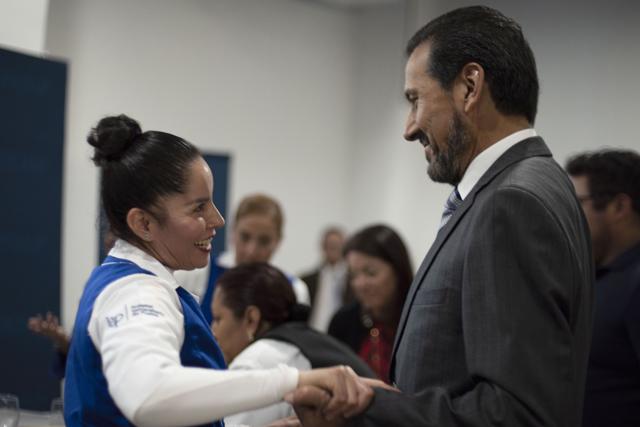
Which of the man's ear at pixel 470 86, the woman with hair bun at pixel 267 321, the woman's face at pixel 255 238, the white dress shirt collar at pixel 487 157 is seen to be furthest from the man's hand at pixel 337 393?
the woman's face at pixel 255 238

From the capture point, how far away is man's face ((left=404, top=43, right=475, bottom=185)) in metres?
1.62

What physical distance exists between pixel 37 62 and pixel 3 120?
0.97 feet

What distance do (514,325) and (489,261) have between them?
11 centimetres

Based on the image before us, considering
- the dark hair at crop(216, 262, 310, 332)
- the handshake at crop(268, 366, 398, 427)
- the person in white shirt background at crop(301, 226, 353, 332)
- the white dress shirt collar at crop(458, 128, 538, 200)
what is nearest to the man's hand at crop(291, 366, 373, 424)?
the handshake at crop(268, 366, 398, 427)

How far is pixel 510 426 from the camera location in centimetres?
136

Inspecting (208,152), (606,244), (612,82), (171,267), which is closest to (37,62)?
(171,267)

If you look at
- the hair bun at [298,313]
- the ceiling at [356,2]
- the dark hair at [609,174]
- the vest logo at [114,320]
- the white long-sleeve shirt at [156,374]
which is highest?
the ceiling at [356,2]

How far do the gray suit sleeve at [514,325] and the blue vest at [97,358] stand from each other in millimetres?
355

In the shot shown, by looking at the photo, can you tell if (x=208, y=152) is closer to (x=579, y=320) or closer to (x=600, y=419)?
(x=600, y=419)

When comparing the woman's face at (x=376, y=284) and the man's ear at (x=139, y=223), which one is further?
the woman's face at (x=376, y=284)

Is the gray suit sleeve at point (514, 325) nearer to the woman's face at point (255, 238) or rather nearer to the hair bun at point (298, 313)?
the hair bun at point (298, 313)

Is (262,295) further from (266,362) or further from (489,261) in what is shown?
(489,261)

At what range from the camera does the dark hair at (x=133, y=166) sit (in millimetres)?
1589

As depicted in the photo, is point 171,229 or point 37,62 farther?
point 37,62
